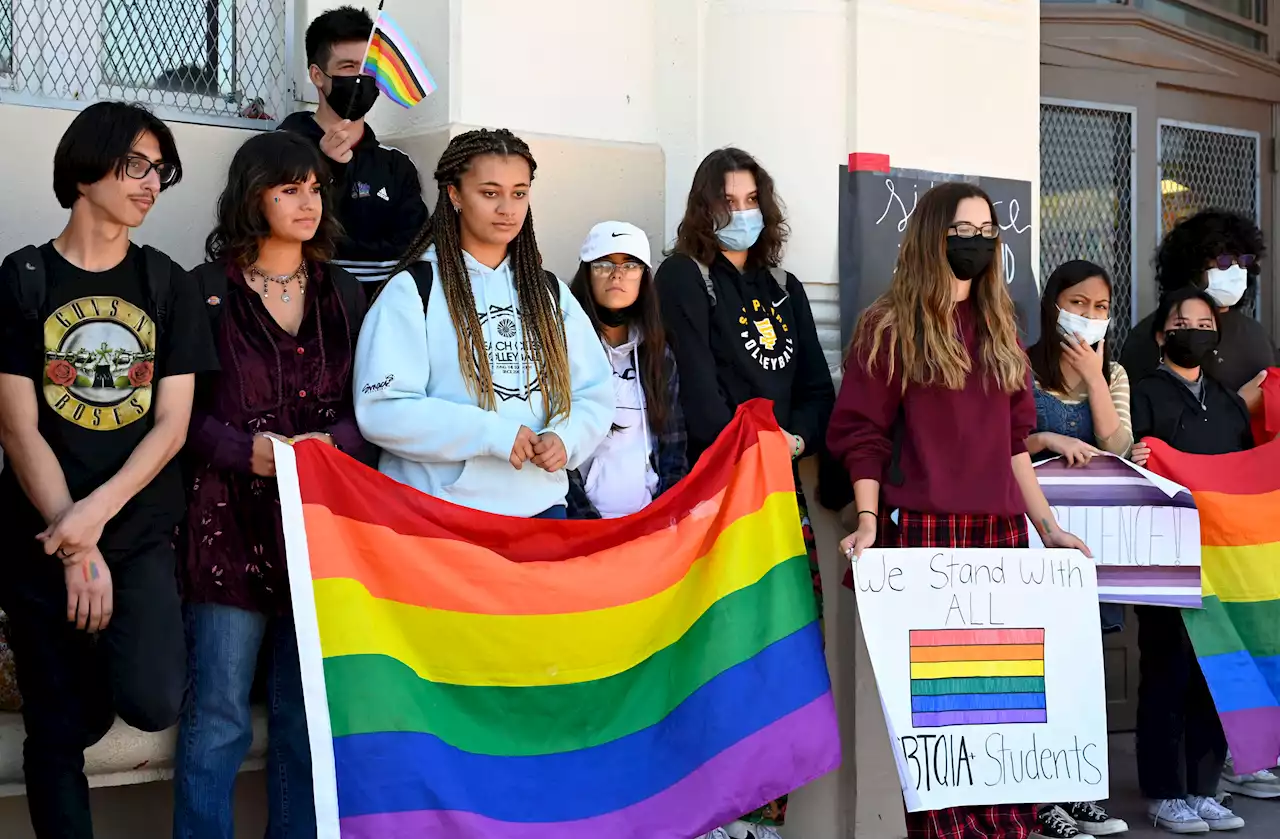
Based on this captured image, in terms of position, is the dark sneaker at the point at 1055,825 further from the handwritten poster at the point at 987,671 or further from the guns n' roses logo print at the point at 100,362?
the guns n' roses logo print at the point at 100,362

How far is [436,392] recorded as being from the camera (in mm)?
4293

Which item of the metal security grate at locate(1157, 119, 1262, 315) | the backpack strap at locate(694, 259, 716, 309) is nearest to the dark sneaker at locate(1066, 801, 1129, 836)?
the backpack strap at locate(694, 259, 716, 309)

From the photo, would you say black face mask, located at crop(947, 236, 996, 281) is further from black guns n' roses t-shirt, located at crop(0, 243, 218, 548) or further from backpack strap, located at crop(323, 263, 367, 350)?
black guns n' roses t-shirt, located at crop(0, 243, 218, 548)

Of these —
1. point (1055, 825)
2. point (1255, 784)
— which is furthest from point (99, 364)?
point (1255, 784)

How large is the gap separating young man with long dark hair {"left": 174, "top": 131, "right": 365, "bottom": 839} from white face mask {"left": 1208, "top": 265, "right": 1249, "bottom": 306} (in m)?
3.83

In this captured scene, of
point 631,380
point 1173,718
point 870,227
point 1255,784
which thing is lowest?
point 1255,784

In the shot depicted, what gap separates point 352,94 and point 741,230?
134 cm

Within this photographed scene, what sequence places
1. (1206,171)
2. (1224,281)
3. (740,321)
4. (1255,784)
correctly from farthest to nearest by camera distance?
1. (1206,171)
2. (1224,281)
3. (1255,784)
4. (740,321)

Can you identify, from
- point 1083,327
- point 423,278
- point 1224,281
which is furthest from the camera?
point 1224,281

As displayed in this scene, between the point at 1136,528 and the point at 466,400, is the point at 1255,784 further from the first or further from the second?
the point at 466,400

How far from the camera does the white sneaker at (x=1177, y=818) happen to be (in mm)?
5633

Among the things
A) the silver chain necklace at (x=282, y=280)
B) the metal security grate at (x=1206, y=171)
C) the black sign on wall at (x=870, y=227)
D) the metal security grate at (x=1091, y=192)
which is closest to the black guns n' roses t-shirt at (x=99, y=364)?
the silver chain necklace at (x=282, y=280)

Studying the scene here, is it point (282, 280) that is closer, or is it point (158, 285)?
point (158, 285)

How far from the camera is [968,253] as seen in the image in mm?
4785
